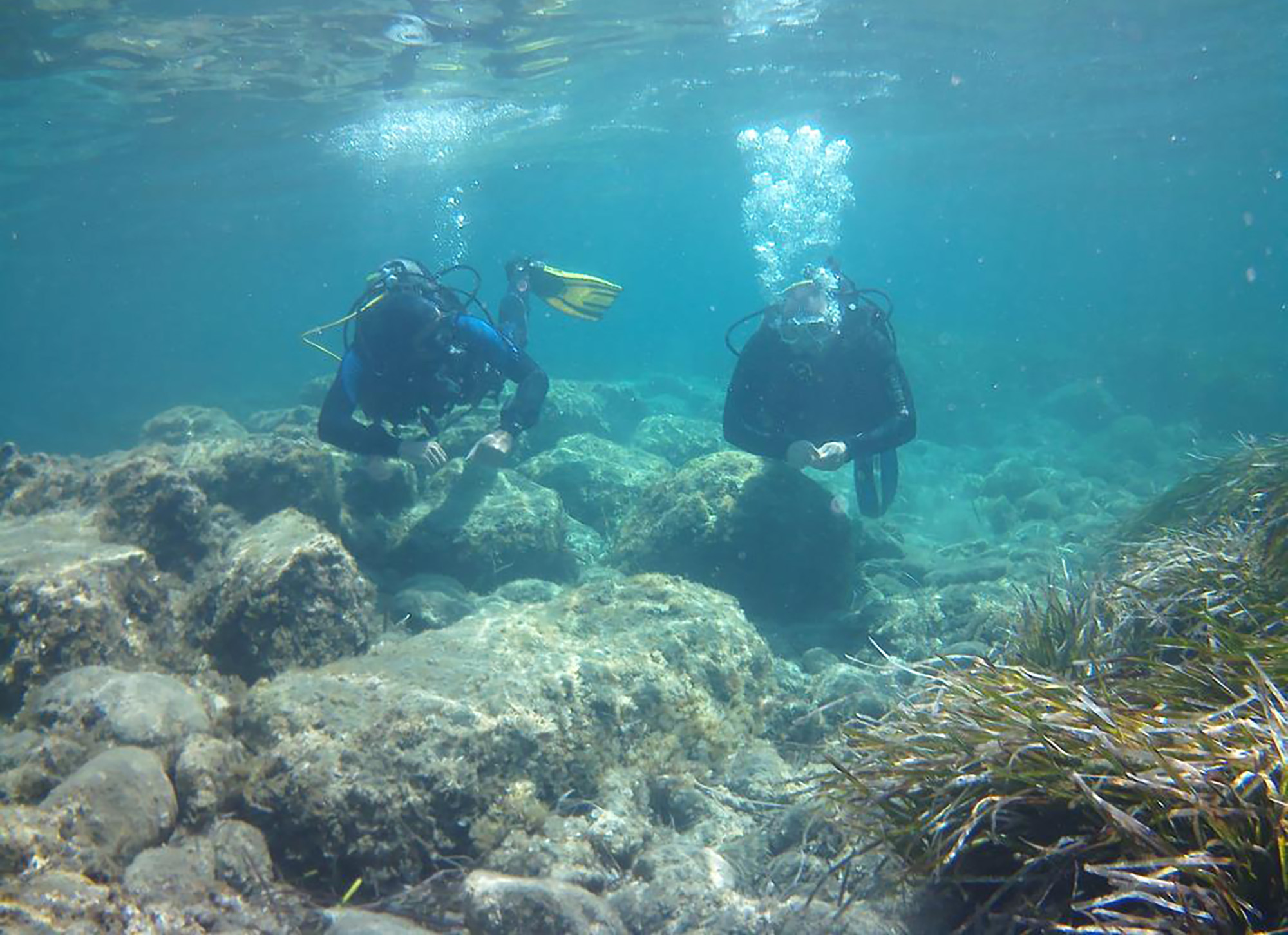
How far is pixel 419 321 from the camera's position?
24.3 feet

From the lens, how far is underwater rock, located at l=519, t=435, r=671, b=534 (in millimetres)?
11133

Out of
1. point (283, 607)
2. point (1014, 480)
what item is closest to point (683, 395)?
point (1014, 480)

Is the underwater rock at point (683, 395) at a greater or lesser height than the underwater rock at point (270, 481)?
lesser

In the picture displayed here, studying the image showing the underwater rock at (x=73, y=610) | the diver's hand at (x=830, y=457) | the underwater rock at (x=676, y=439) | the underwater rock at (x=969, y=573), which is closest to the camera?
the underwater rock at (x=73, y=610)

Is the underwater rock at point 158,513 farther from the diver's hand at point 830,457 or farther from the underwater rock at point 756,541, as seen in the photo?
the diver's hand at point 830,457

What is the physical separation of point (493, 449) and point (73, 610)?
4229 millimetres

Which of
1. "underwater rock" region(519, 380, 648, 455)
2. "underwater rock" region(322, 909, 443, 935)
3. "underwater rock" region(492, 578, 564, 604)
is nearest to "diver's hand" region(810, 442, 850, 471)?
"underwater rock" region(492, 578, 564, 604)

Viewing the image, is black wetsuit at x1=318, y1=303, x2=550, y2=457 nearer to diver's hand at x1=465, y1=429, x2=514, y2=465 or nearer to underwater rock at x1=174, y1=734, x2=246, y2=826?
diver's hand at x1=465, y1=429, x2=514, y2=465

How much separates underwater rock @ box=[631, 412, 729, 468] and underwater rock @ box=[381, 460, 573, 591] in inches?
279

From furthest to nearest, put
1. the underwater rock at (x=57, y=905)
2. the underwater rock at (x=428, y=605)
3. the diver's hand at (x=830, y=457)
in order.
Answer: the diver's hand at (x=830, y=457) → the underwater rock at (x=428, y=605) → the underwater rock at (x=57, y=905)

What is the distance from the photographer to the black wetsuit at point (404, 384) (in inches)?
299

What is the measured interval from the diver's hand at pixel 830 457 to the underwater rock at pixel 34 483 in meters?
8.09

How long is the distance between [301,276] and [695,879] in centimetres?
13557

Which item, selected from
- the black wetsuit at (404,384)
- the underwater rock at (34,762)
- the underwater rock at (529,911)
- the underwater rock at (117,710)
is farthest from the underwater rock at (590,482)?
the underwater rock at (529,911)
